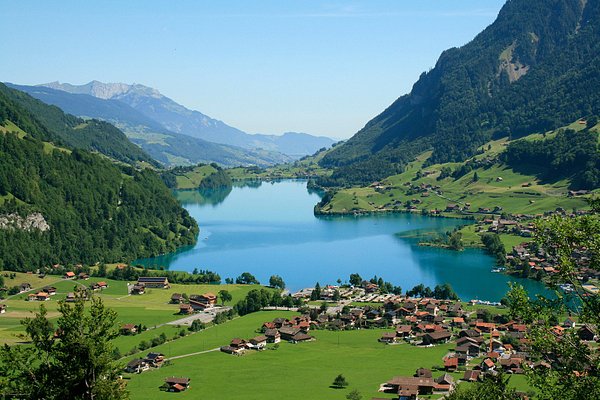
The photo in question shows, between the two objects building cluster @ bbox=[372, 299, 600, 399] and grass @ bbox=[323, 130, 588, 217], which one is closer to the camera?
building cluster @ bbox=[372, 299, 600, 399]

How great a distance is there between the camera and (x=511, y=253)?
112m

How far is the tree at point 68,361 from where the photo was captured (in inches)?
722

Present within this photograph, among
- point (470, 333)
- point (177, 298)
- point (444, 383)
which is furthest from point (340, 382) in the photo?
point (177, 298)

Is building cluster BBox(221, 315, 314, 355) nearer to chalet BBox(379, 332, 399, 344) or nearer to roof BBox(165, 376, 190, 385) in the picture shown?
chalet BBox(379, 332, 399, 344)

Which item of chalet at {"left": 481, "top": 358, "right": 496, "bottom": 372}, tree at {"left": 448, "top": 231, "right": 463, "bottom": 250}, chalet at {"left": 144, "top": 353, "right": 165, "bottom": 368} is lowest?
chalet at {"left": 144, "top": 353, "right": 165, "bottom": 368}

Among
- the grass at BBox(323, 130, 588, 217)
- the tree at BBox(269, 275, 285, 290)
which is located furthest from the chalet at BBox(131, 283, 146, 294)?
the grass at BBox(323, 130, 588, 217)

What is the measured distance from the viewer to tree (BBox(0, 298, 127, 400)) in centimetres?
1834

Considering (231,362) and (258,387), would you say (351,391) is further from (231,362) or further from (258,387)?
(231,362)

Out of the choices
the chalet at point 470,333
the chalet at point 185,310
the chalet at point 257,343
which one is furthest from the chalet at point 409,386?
the chalet at point 185,310

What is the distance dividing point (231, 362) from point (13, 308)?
37.0 meters

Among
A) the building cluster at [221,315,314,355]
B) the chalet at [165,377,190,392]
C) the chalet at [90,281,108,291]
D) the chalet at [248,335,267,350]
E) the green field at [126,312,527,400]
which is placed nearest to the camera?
the green field at [126,312,527,400]

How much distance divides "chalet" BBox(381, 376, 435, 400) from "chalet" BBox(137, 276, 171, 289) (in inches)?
2092

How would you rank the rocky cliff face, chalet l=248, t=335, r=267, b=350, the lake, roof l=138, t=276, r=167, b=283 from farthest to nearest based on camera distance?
the rocky cliff face < the lake < roof l=138, t=276, r=167, b=283 < chalet l=248, t=335, r=267, b=350

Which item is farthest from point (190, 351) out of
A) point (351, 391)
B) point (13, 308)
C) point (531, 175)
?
point (531, 175)
